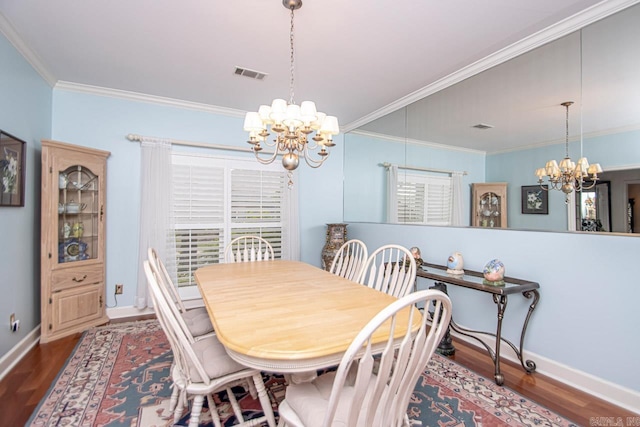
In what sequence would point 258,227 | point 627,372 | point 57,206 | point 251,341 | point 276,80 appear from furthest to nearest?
point 258,227 → point 276,80 → point 57,206 → point 627,372 → point 251,341

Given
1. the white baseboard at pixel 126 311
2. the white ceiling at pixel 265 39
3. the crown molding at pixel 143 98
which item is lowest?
the white baseboard at pixel 126 311

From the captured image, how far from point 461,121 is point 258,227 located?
2.70 m

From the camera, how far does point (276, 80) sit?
10.2 ft

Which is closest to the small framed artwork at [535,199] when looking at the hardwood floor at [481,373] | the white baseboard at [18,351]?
the hardwood floor at [481,373]

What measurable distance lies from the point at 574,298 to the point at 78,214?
4.33 meters

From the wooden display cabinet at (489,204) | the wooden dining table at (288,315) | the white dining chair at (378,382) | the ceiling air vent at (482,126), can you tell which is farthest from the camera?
the ceiling air vent at (482,126)

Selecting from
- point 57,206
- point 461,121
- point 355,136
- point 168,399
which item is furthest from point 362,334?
point 355,136

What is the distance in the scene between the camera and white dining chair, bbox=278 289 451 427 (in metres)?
0.89

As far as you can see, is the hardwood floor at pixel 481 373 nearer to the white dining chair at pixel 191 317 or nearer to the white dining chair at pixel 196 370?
the white dining chair at pixel 191 317

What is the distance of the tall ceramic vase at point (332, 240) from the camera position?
4.16 metres

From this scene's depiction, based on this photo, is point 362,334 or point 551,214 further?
point 551,214

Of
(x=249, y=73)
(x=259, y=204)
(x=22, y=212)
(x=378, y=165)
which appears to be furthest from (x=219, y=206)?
(x=378, y=165)

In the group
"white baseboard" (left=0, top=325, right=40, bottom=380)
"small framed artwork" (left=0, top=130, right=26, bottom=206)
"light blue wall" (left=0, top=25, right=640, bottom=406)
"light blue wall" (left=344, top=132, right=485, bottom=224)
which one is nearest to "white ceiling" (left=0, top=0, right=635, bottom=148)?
"light blue wall" (left=0, top=25, right=640, bottom=406)

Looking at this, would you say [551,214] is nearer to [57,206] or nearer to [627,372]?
[627,372]
